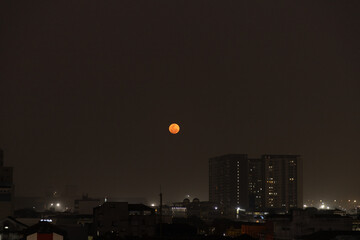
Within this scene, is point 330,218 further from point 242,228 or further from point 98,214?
point 98,214

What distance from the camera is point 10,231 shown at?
80188mm

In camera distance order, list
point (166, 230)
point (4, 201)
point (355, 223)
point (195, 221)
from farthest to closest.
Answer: point (195, 221)
point (4, 201)
point (355, 223)
point (166, 230)

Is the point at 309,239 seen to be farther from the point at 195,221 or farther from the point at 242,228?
the point at 195,221

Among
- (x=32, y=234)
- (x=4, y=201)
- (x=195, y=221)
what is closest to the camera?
(x=32, y=234)

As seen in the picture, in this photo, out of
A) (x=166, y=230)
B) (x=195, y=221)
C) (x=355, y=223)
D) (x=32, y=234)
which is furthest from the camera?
(x=195, y=221)

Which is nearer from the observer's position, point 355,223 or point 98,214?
point 98,214

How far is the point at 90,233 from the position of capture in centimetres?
8900

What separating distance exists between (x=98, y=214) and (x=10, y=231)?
1169 cm

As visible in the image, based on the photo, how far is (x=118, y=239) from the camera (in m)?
72.6

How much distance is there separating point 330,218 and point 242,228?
22.7 m

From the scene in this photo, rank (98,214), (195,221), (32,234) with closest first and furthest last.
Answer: (32,234), (98,214), (195,221)

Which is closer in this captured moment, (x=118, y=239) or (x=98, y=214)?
(x=118, y=239)

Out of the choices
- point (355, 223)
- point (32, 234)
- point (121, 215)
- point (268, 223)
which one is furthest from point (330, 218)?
point (32, 234)

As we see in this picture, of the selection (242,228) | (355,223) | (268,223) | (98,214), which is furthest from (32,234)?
(355,223)
